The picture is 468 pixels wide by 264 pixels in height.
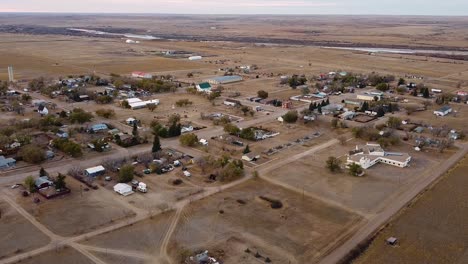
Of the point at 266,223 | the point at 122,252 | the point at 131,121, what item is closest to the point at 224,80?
the point at 131,121

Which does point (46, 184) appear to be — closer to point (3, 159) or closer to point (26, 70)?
point (3, 159)

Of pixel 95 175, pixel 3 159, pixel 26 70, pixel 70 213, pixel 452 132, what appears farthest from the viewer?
pixel 26 70

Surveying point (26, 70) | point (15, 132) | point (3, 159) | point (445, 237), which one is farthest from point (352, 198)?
point (26, 70)

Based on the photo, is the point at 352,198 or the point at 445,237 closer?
the point at 445,237

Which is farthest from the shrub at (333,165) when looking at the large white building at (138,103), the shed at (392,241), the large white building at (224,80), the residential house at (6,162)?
the large white building at (224,80)

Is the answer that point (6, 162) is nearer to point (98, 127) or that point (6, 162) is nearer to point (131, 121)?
point (98, 127)

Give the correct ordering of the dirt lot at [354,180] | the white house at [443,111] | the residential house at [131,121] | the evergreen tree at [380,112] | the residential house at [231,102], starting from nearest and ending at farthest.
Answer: the dirt lot at [354,180]
the residential house at [131,121]
the evergreen tree at [380,112]
the white house at [443,111]
the residential house at [231,102]

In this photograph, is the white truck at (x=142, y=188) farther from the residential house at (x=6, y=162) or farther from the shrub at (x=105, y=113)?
the shrub at (x=105, y=113)
